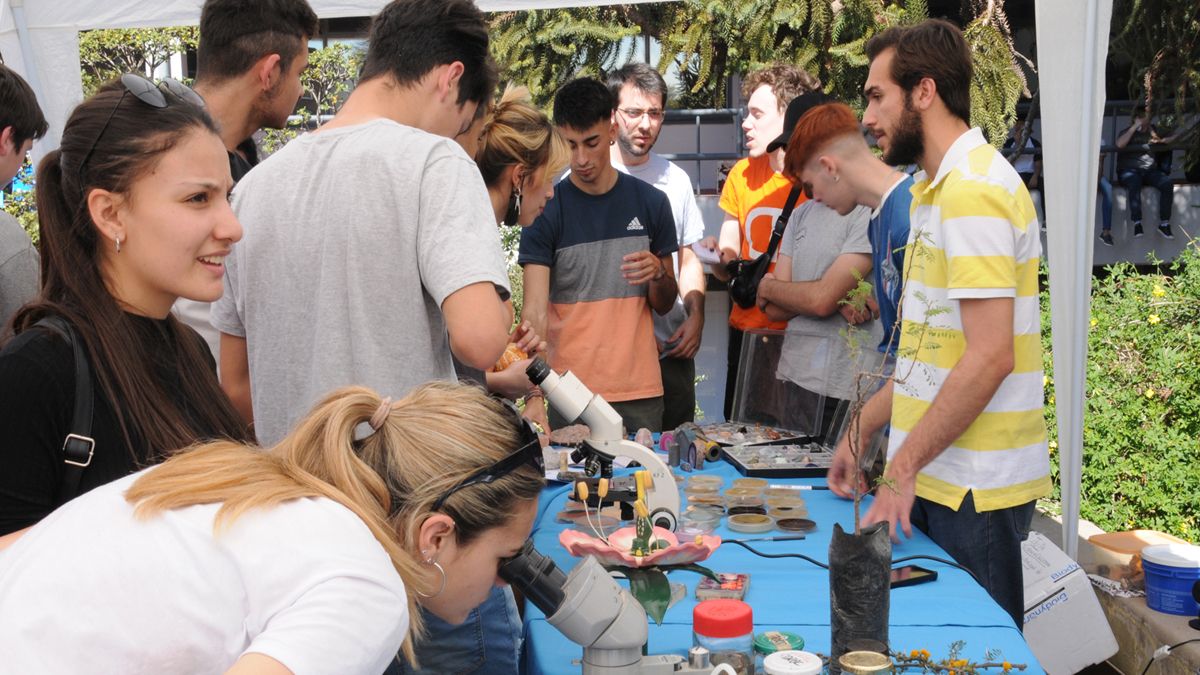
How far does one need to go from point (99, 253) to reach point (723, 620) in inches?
40.8

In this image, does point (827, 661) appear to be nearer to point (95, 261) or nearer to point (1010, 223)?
point (1010, 223)

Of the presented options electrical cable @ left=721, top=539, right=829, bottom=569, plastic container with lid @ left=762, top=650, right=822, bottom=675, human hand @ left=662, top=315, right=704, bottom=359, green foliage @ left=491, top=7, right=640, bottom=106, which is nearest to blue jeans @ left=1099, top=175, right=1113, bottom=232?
green foliage @ left=491, top=7, right=640, bottom=106

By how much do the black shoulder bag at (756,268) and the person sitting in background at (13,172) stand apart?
2.24 meters

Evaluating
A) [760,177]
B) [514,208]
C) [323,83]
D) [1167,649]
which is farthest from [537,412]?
[323,83]

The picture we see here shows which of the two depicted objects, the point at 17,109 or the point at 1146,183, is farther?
the point at 1146,183

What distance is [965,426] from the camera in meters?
2.19

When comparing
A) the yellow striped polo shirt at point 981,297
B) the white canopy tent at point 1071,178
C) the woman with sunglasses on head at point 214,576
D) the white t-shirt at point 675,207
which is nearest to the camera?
the woman with sunglasses on head at point 214,576

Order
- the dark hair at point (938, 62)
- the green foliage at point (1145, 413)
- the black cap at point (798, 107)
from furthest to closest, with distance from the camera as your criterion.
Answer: the green foliage at point (1145, 413), the black cap at point (798, 107), the dark hair at point (938, 62)

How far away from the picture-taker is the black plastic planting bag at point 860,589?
5.17 feet

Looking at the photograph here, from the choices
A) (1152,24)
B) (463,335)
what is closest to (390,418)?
(463,335)

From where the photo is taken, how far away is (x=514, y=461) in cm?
138

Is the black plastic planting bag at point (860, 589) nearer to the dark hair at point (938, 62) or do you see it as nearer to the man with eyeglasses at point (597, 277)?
the dark hair at point (938, 62)

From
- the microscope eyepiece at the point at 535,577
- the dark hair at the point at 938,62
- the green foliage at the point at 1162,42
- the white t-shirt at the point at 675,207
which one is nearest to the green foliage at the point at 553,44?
the white t-shirt at the point at 675,207

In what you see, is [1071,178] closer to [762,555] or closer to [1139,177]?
[762,555]
